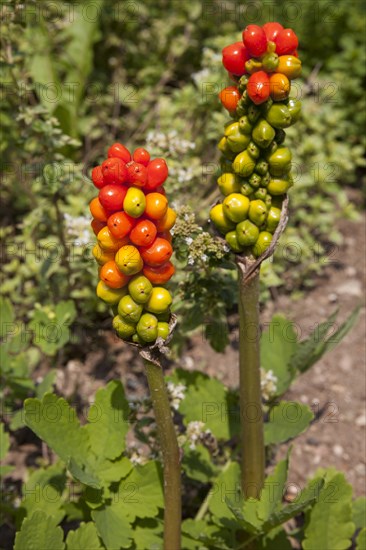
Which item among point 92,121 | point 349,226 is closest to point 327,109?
point 349,226

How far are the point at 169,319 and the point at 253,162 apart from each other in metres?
0.54

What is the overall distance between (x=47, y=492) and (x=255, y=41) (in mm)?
1775

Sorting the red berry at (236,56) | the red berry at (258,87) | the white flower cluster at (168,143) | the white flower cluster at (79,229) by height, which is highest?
the red berry at (236,56)

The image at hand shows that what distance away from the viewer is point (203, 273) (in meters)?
2.80

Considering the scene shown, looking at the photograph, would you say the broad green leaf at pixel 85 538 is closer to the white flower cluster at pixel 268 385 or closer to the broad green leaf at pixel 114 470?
the broad green leaf at pixel 114 470

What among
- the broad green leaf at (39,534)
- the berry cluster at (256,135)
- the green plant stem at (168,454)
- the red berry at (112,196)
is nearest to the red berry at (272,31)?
the berry cluster at (256,135)

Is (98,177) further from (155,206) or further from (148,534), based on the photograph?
(148,534)

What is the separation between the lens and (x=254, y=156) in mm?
2152

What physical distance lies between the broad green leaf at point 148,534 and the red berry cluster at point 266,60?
5.39 ft

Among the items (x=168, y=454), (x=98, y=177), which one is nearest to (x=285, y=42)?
(x=98, y=177)

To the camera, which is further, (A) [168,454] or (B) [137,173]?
(A) [168,454]

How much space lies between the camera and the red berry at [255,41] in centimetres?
199

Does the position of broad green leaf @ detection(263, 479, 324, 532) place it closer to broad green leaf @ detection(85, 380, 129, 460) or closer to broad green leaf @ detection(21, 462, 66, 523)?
broad green leaf @ detection(85, 380, 129, 460)

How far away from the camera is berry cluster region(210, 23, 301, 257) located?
2049 millimetres
